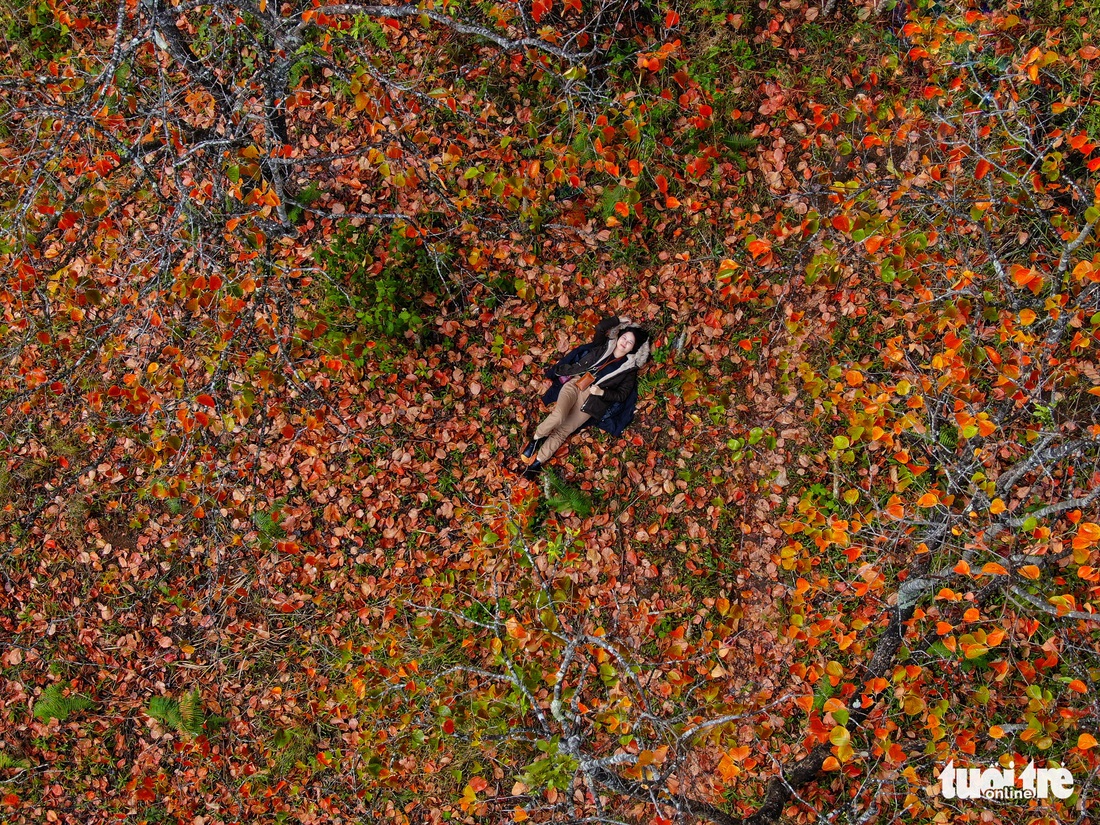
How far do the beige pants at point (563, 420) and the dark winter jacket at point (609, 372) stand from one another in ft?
0.36

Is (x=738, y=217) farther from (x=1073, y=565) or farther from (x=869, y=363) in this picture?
(x=1073, y=565)

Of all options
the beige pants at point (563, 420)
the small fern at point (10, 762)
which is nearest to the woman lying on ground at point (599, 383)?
the beige pants at point (563, 420)

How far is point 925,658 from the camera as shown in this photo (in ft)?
17.8

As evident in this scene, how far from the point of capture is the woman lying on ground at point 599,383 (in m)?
6.38

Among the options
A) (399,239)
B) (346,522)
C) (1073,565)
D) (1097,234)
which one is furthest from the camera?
(346,522)

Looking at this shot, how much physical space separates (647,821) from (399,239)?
Answer: 607 cm

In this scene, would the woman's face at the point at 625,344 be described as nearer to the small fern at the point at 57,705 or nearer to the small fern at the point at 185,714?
the small fern at the point at 185,714

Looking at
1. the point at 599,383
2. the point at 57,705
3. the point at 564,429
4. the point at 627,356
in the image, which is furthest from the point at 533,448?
the point at 57,705

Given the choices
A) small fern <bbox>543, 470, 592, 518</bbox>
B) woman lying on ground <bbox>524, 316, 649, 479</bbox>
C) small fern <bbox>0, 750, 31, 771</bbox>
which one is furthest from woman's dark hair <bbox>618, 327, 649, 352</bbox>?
small fern <bbox>0, 750, 31, 771</bbox>

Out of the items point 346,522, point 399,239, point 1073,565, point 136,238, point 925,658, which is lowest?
point 925,658

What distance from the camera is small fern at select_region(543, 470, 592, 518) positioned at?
22.3 ft

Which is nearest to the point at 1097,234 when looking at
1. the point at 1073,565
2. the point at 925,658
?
the point at 1073,565

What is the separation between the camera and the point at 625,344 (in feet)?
20.7

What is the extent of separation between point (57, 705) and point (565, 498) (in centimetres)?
597
